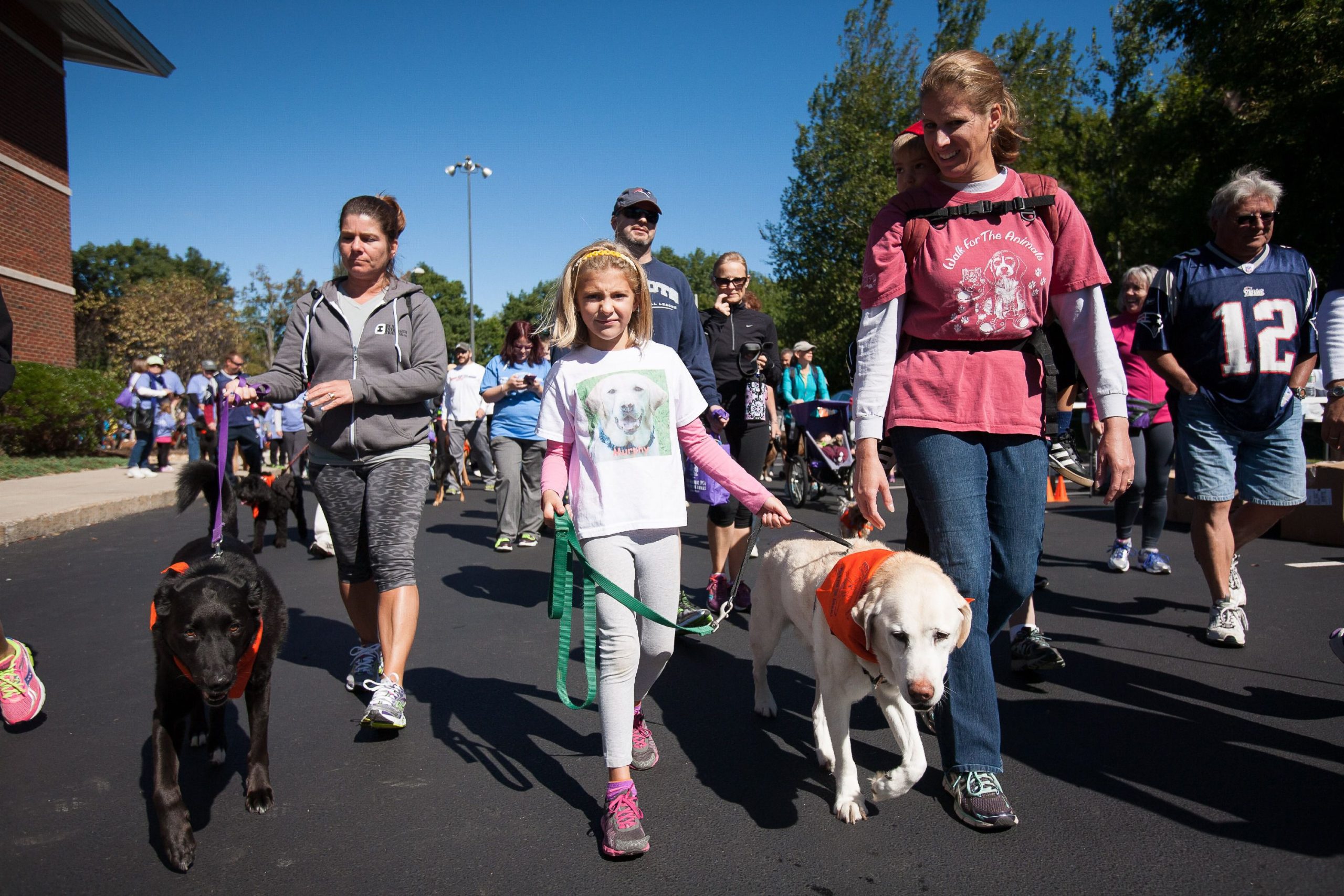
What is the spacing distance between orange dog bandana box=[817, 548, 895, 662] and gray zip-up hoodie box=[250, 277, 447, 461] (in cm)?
201

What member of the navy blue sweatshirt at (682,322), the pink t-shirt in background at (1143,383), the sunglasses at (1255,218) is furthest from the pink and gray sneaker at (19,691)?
the pink t-shirt in background at (1143,383)

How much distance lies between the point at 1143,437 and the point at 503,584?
524cm

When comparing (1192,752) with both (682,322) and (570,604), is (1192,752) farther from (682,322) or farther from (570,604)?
(682,322)

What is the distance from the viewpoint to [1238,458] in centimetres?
429

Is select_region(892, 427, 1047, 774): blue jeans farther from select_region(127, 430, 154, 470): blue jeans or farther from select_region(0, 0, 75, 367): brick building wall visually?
select_region(0, 0, 75, 367): brick building wall

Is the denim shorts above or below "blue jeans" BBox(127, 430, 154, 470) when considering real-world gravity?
above

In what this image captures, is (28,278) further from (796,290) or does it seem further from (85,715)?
(796,290)

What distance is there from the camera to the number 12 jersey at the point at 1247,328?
411cm

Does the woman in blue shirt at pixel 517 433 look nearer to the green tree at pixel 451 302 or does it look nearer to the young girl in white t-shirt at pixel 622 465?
the young girl in white t-shirt at pixel 622 465

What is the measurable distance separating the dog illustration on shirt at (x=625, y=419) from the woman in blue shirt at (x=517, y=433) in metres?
4.84

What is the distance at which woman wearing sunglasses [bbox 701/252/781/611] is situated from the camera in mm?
5148

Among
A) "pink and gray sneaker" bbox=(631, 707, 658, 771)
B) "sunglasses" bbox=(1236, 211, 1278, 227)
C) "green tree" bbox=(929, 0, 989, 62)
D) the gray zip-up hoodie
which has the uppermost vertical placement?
"green tree" bbox=(929, 0, 989, 62)

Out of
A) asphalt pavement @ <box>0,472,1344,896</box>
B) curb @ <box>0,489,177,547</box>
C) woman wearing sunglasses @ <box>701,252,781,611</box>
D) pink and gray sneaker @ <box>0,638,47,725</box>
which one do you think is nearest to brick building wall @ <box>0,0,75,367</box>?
curb @ <box>0,489,177,547</box>

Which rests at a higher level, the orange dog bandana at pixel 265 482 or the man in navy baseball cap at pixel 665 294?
the man in navy baseball cap at pixel 665 294
